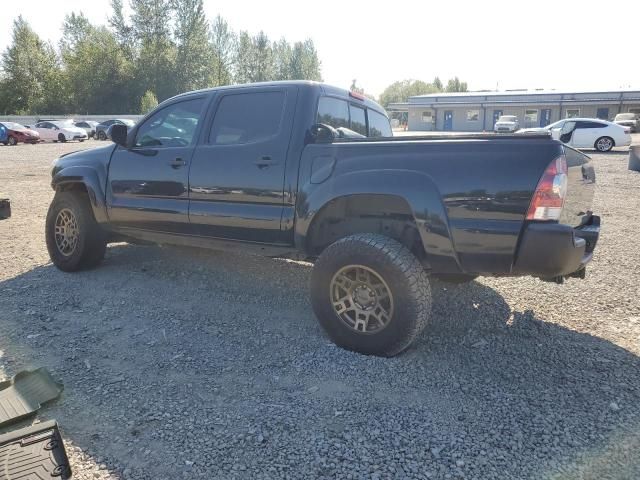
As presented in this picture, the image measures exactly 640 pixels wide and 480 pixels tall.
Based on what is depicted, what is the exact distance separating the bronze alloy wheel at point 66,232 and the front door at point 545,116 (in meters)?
48.1

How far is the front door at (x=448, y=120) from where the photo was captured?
50.0 metres

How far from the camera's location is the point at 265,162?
371 centimetres

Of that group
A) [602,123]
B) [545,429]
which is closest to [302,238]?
[545,429]

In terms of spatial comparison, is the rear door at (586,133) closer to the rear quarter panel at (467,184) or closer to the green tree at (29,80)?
the rear quarter panel at (467,184)

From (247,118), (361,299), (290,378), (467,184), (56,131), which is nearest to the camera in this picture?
(467,184)

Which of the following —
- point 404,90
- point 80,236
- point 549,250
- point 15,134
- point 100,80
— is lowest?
point 80,236

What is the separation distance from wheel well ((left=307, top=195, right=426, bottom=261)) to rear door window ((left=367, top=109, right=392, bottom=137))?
1411mm

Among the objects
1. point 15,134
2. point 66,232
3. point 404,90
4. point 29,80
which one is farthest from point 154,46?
point 404,90

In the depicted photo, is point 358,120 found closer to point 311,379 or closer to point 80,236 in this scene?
point 311,379

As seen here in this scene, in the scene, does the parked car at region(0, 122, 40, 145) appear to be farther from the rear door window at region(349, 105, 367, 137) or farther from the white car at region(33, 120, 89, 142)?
the rear door window at region(349, 105, 367, 137)

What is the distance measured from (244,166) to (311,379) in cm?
178

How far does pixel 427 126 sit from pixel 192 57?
28.5 meters

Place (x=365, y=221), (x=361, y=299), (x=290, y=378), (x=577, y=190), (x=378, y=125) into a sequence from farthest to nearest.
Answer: (x=378, y=125) < (x=365, y=221) < (x=361, y=299) < (x=577, y=190) < (x=290, y=378)

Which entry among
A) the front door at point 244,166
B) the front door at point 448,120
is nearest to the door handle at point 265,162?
the front door at point 244,166
